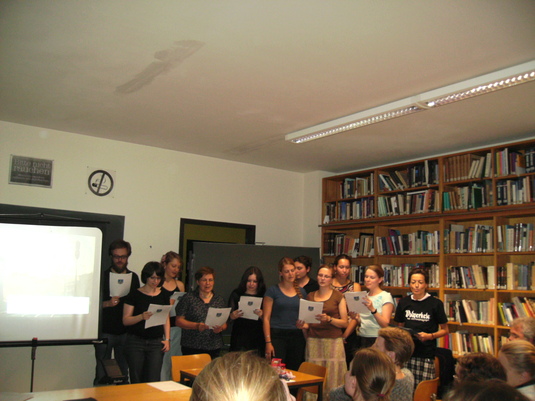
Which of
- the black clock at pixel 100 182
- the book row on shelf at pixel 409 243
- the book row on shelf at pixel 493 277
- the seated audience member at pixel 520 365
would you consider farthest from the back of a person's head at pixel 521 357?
the black clock at pixel 100 182

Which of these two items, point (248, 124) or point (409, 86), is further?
point (248, 124)

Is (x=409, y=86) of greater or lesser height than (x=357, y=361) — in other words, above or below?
above

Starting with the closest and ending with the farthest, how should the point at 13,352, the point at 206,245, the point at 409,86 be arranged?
the point at 409,86
the point at 13,352
the point at 206,245

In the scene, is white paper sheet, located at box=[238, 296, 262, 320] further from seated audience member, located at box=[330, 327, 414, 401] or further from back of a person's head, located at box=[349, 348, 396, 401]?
back of a person's head, located at box=[349, 348, 396, 401]

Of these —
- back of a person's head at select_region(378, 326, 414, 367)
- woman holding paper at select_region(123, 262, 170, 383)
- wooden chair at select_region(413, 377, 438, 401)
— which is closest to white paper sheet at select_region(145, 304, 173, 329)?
woman holding paper at select_region(123, 262, 170, 383)

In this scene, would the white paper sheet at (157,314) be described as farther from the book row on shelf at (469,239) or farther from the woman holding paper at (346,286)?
the book row on shelf at (469,239)

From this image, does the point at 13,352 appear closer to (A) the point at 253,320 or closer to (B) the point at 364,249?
(A) the point at 253,320

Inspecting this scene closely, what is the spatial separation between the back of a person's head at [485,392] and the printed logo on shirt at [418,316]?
Result: 374 centimetres

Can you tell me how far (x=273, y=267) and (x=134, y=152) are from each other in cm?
222

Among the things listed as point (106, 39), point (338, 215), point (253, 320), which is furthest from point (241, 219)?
point (106, 39)

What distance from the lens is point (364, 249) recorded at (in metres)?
6.76

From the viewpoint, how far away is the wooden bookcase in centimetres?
524

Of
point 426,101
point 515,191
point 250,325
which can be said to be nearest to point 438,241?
point 515,191

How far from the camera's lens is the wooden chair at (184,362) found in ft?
13.5
